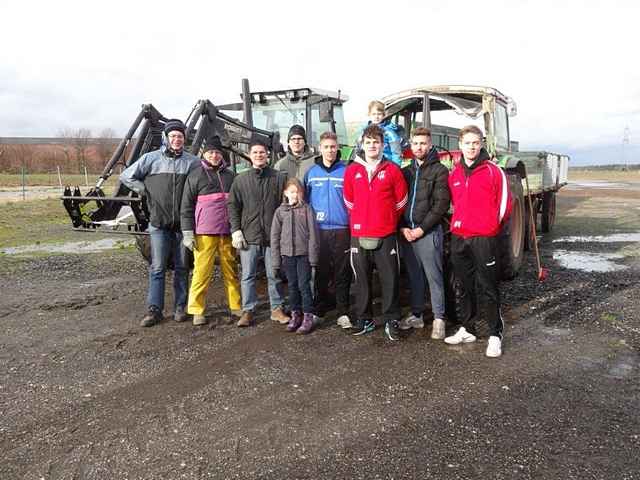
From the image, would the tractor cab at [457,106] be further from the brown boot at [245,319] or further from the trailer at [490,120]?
the brown boot at [245,319]

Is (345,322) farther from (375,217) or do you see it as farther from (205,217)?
(205,217)

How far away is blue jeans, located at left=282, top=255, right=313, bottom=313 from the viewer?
4902mm

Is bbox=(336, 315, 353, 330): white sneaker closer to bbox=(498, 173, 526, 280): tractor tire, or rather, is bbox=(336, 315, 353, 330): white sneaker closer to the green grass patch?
bbox=(498, 173, 526, 280): tractor tire

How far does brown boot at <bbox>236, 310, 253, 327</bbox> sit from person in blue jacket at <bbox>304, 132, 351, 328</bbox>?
0.83 metres

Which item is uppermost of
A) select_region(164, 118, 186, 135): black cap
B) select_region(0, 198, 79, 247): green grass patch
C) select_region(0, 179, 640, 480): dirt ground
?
select_region(164, 118, 186, 135): black cap

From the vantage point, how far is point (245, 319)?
5.12 metres

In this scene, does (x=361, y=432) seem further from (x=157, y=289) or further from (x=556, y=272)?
(x=556, y=272)

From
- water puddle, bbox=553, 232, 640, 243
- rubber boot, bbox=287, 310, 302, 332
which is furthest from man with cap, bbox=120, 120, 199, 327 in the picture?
water puddle, bbox=553, 232, 640, 243

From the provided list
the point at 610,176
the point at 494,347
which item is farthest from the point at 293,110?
the point at 610,176

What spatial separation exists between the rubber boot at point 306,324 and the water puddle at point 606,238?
25.2ft

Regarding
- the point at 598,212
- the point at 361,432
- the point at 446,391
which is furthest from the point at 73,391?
the point at 598,212

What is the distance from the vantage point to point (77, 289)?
6.75 meters

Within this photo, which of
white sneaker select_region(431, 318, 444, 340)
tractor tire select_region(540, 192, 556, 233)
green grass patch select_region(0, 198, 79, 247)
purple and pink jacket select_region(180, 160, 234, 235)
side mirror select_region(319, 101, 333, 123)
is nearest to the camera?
white sneaker select_region(431, 318, 444, 340)

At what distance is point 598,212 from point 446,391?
51.0ft
